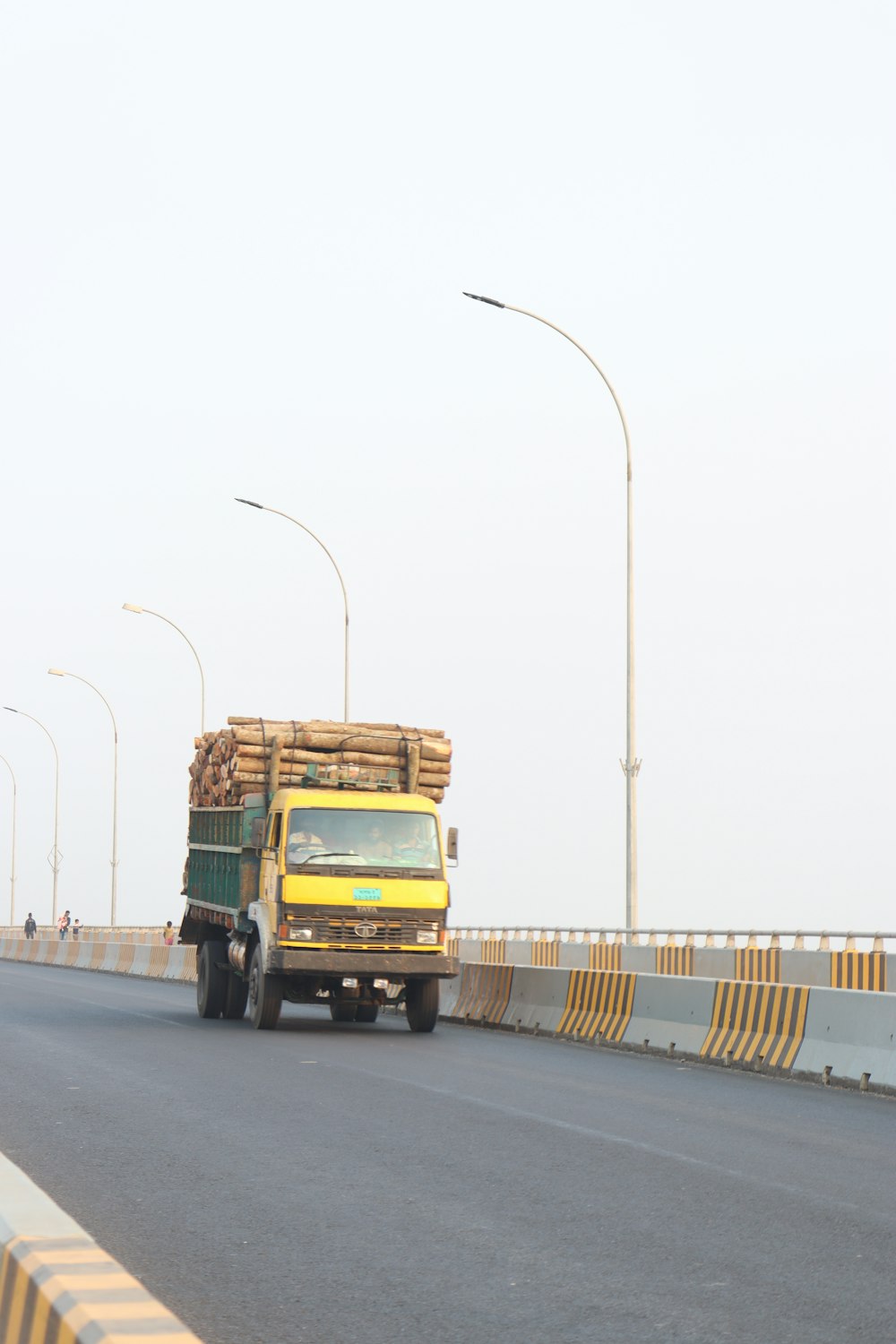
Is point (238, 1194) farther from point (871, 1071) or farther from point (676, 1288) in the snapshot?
point (871, 1071)

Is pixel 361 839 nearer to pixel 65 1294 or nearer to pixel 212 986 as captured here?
pixel 212 986

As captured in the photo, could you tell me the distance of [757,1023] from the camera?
17.4m

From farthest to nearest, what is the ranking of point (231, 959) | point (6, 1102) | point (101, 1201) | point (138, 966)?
point (138, 966), point (231, 959), point (6, 1102), point (101, 1201)

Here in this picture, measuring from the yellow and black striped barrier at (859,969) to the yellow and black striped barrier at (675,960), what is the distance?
4715 mm

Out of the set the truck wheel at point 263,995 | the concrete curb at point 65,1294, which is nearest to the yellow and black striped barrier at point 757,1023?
the truck wheel at point 263,995

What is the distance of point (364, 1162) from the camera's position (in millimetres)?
10266

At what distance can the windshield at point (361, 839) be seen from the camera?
21.0 meters

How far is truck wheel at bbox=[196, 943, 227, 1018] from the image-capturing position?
937 inches

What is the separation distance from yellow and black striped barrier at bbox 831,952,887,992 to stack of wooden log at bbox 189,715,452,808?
1022 centimetres

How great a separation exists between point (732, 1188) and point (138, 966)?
38812mm

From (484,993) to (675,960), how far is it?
12610mm

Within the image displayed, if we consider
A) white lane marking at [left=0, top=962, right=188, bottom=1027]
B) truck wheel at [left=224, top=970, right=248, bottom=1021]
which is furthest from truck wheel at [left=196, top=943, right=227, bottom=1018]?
white lane marking at [left=0, top=962, right=188, bottom=1027]

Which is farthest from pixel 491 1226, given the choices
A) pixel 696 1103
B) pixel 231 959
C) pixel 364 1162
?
pixel 231 959

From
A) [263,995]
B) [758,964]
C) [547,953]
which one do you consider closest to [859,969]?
[758,964]
